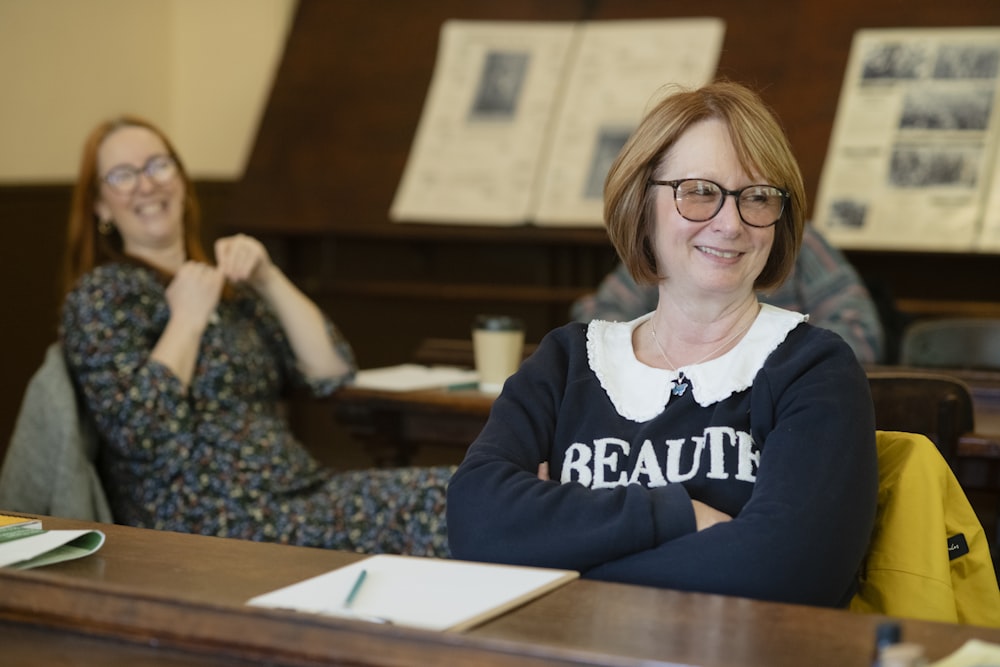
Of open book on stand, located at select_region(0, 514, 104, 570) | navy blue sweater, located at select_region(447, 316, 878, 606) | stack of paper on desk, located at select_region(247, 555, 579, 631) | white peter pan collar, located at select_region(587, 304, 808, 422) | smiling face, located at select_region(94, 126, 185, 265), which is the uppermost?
smiling face, located at select_region(94, 126, 185, 265)

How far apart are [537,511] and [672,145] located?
51cm

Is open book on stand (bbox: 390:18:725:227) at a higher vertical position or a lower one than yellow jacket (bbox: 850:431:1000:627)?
higher

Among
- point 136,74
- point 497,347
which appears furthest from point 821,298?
point 136,74

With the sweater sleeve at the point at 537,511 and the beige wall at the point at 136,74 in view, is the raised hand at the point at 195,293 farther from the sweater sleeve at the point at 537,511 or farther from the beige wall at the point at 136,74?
the beige wall at the point at 136,74

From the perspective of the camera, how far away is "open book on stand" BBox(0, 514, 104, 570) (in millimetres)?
1474

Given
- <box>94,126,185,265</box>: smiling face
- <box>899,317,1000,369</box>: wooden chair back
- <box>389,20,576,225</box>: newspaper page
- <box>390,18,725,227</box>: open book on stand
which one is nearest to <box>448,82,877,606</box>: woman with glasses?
<box>94,126,185,265</box>: smiling face

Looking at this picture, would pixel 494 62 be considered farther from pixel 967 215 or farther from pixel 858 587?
pixel 858 587

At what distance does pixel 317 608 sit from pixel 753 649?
1.29 feet

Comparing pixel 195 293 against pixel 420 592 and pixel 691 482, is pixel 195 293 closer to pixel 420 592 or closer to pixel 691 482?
pixel 691 482

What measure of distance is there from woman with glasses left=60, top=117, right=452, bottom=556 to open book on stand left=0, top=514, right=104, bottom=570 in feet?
3.90

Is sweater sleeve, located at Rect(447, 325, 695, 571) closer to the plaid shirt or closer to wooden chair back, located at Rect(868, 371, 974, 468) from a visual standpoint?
wooden chair back, located at Rect(868, 371, 974, 468)

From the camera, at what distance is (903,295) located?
5316mm

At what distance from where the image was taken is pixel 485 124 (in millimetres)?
5812

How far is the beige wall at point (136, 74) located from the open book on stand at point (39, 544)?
151 inches
